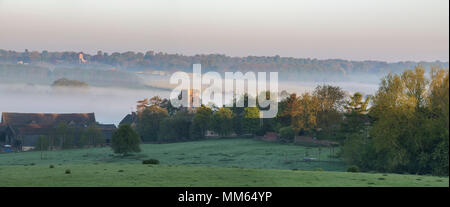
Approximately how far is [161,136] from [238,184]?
86.1m

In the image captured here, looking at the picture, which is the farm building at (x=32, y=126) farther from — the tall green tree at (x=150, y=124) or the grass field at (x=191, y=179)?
the grass field at (x=191, y=179)

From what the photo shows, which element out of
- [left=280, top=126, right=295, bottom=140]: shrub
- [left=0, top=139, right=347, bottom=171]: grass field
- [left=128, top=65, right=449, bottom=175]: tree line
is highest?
[left=128, top=65, right=449, bottom=175]: tree line

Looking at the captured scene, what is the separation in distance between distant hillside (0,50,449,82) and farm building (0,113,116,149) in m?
32.2

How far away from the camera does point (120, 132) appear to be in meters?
86.8

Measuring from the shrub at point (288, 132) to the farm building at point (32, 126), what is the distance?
36.3 metres

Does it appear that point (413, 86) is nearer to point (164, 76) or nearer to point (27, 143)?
point (27, 143)

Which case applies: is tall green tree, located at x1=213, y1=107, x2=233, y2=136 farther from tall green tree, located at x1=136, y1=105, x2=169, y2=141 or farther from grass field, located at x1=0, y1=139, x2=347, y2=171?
grass field, located at x1=0, y1=139, x2=347, y2=171

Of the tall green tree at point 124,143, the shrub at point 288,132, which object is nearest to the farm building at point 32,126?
the tall green tree at point 124,143

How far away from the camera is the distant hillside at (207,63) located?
14150 cm

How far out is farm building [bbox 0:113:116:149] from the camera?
362ft

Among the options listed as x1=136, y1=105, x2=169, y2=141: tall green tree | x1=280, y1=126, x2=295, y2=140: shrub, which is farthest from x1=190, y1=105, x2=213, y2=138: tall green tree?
x1=280, y1=126, x2=295, y2=140: shrub

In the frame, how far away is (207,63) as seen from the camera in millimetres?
156750
